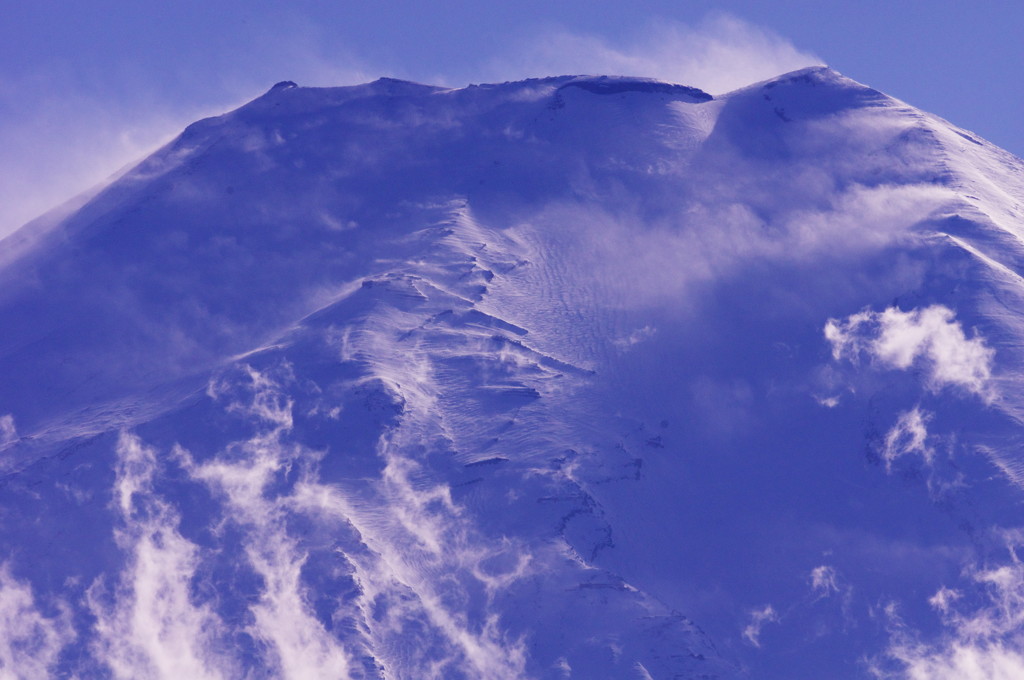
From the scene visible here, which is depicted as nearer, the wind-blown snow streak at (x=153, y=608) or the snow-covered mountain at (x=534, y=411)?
the wind-blown snow streak at (x=153, y=608)

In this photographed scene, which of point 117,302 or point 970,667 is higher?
point 117,302

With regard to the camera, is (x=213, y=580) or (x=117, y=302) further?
(x=117, y=302)

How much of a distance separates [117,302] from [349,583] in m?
50.7

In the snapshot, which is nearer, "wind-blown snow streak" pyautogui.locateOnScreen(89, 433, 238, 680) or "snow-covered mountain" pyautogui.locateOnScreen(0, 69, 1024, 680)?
"wind-blown snow streak" pyautogui.locateOnScreen(89, 433, 238, 680)

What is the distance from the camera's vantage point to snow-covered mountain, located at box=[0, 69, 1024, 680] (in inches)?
5950

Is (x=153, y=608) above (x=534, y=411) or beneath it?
beneath

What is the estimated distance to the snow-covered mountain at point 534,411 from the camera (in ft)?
496

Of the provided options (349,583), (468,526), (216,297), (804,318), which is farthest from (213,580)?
(804,318)

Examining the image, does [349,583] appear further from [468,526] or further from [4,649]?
[4,649]

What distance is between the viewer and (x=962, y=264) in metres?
177

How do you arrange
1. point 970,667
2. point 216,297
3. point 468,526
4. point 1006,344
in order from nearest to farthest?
point 970,667, point 468,526, point 1006,344, point 216,297

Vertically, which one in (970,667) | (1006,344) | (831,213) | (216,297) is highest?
(216,297)

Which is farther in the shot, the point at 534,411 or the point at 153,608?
the point at 534,411

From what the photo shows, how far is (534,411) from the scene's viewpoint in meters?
166
